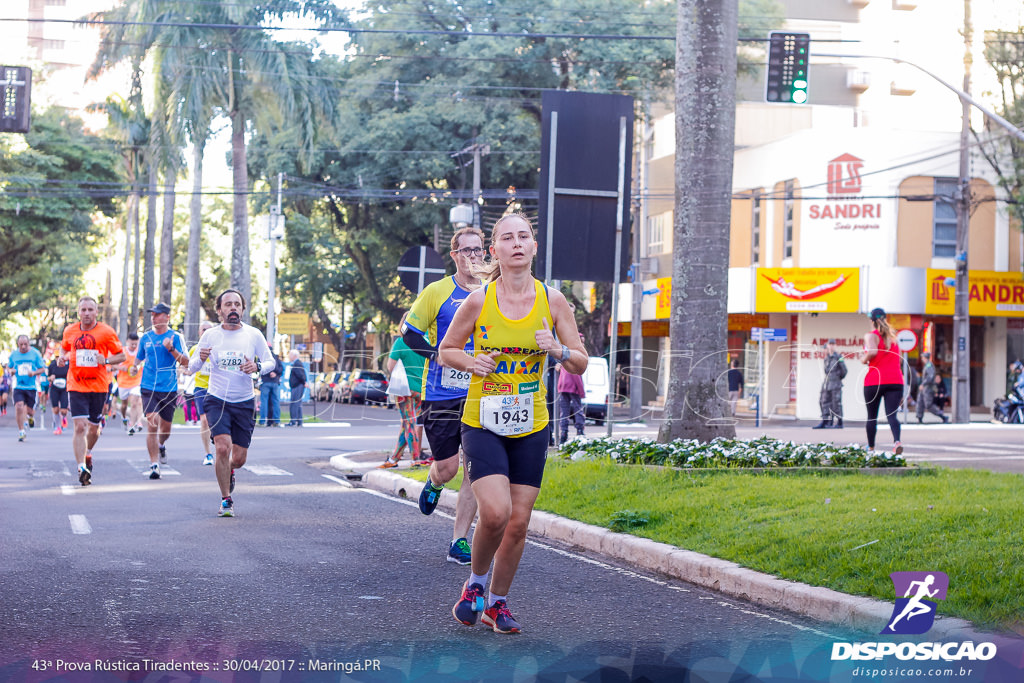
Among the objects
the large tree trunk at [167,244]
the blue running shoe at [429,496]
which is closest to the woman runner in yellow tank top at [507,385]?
the blue running shoe at [429,496]

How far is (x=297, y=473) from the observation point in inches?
624

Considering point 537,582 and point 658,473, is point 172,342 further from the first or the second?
point 537,582

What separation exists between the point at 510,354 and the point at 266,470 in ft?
35.6

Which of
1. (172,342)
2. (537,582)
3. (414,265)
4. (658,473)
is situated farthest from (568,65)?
(537,582)

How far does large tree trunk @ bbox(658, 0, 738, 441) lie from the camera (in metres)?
12.5

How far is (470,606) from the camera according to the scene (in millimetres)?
6152

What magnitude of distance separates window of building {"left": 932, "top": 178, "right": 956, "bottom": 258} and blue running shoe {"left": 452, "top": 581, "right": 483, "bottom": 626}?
33.3 m

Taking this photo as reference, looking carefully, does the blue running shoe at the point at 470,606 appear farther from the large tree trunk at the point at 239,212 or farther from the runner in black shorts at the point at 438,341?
the large tree trunk at the point at 239,212

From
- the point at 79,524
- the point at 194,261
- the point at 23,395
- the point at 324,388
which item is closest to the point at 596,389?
the point at 23,395

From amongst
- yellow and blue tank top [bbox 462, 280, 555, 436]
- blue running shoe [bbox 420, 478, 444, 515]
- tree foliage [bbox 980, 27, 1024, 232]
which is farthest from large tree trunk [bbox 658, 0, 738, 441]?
tree foliage [bbox 980, 27, 1024, 232]

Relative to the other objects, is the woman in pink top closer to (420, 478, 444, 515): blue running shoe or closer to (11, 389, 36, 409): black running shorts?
(420, 478, 444, 515): blue running shoe

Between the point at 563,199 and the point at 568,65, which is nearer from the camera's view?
the point at 563,199

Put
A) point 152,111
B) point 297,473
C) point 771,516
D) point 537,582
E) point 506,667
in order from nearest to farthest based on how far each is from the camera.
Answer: point 506,667, point 537,582, point 771,516, point 297,473, point 152,111

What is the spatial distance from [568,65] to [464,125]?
377cm
